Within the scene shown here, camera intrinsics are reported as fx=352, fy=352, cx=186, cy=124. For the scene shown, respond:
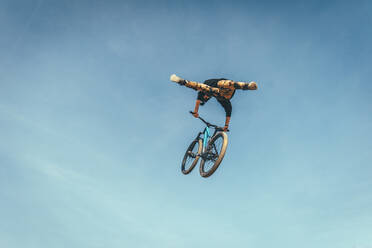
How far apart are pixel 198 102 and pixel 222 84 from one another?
1.42 m

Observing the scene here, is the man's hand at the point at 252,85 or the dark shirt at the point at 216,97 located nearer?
the man's hand at the point at 252,85

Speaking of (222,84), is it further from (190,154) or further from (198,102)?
(190,154)

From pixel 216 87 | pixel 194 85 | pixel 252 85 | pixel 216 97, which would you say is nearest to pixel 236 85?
pixel 252 85

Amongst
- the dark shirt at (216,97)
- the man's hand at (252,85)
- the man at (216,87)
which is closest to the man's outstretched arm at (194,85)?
the man at (216,87)

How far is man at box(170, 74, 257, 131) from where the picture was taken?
492 inches

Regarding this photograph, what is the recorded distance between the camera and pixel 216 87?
42.4ft

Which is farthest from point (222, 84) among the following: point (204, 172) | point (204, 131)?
point (204, 172)

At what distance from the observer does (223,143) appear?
12773 mm

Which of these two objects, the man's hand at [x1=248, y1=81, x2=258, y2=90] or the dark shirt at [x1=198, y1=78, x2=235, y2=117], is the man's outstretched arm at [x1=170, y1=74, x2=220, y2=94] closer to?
the dark shirt at [x1=198, y1=78, x2=235, y2=117]

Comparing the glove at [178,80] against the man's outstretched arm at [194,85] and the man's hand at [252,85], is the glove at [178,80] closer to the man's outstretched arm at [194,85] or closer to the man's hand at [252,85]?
the man's outstretched arm at [194,85]

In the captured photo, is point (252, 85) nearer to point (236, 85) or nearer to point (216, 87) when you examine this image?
point (236, 85)

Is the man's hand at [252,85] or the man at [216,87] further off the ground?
the man at [216,87]

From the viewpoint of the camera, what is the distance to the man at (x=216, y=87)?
41.0ft

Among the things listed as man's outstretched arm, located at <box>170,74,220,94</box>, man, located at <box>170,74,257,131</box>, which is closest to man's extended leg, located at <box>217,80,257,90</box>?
man, located at <box>170,74,257,131</box>
